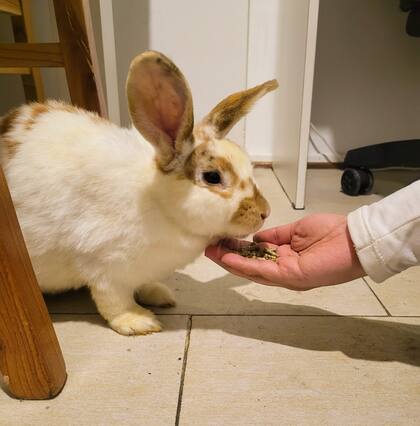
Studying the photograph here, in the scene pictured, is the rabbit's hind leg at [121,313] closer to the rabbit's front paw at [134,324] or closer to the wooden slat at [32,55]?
the rabbit's front paw at [134,324]

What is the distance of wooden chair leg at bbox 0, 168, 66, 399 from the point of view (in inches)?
26.2

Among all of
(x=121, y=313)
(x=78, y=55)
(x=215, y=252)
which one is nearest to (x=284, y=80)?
(x=78, y=55)

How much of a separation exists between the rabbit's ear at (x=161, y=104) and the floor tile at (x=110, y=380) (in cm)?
37

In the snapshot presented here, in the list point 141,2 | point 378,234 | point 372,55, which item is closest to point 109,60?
point 141,2

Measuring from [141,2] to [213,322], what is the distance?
1607 mm

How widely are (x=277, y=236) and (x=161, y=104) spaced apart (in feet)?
1.45

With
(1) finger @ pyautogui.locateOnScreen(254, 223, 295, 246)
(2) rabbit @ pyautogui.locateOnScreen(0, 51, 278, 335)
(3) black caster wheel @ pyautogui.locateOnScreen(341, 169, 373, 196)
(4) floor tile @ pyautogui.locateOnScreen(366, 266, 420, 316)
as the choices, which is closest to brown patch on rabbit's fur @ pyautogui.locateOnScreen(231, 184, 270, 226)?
(2) rabbit @ pyautogui.locateOnScreen(0, 51, 278, 335)

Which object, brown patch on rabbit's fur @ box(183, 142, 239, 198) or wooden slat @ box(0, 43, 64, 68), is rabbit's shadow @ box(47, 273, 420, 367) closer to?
brown patch on rabbit's fur @ box(183, 142, 239, 198)

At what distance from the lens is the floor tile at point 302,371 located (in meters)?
0.71

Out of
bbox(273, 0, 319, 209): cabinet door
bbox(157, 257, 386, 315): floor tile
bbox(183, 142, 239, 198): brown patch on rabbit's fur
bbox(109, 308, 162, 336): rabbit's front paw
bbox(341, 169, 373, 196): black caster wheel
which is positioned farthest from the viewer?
bbox(341, 169, 373, 196): black caster wheel

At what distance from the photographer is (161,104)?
2.49 feet

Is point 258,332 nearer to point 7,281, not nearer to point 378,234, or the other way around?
point 378,234

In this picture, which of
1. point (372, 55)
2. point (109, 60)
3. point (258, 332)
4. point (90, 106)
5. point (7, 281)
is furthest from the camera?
point (372, 55)

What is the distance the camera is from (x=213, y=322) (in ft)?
3.16
